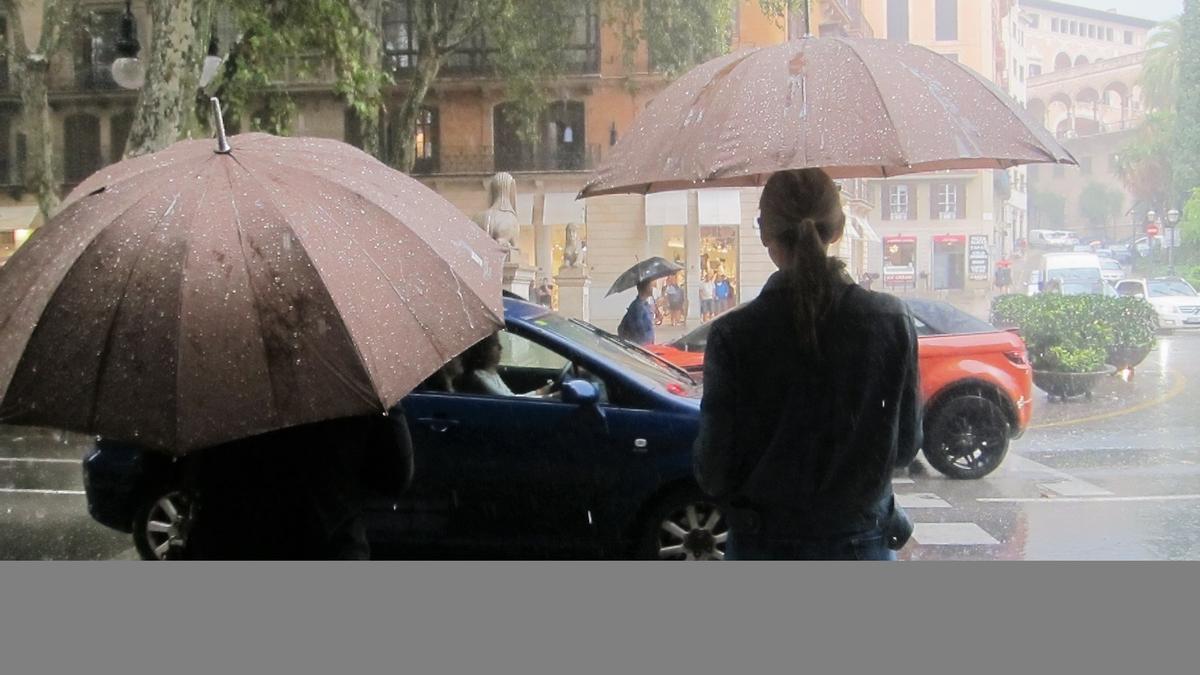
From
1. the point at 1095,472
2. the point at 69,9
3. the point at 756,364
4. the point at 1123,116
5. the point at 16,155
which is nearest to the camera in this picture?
the point at 756,364

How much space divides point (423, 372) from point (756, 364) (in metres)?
0.75

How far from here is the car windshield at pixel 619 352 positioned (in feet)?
19.7

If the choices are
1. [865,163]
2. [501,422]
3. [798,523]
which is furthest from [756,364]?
[501,422]

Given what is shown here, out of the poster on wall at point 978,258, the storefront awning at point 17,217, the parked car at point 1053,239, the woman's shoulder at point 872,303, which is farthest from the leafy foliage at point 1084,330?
the woman's shoulder at point 872,303

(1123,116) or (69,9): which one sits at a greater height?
(69,9)

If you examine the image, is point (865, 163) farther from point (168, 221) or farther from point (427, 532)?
point (427, 532)

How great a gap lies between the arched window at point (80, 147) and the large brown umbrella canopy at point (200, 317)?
28.8ft

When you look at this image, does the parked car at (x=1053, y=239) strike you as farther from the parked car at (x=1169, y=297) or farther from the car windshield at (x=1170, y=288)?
the car windshield at (x=1170, y=288)

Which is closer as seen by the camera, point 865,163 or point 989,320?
point 865,163

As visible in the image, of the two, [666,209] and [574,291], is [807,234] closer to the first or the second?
[666,209]

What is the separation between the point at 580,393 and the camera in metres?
5.45

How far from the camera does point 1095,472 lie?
31.0ft

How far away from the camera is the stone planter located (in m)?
12.3

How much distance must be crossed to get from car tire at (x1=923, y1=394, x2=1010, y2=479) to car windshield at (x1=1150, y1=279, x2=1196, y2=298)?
271cm
